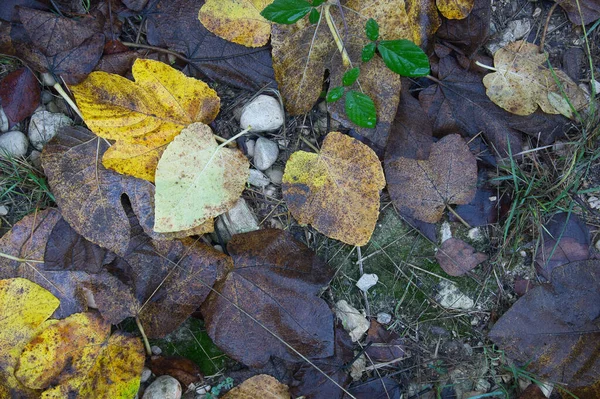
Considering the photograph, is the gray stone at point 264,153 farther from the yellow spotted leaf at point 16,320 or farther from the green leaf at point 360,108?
the yellow spotted leaf at point 16,320

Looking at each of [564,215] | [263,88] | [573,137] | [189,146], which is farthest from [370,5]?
[564,215]

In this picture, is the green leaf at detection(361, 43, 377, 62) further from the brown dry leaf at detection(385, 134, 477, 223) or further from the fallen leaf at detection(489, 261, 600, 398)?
the fallen leaf at detection(489, 261, 600, 398)

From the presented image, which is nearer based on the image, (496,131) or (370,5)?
(370,5)

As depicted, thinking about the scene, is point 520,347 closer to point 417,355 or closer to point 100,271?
point 417,355

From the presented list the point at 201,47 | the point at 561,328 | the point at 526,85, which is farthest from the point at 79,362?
the point at 526,85

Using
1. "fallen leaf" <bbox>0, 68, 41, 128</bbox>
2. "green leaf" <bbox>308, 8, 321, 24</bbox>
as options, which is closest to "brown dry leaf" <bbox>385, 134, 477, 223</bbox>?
"green leaf" <bbox>308, 8, 321, 24</bbox>
